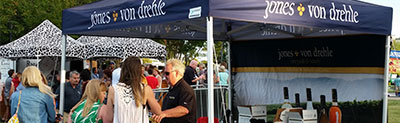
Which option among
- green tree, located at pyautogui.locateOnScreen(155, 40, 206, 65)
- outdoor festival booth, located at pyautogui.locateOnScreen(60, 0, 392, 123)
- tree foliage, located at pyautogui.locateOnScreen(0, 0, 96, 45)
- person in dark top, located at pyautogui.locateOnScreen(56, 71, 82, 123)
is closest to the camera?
outdoor festival booth, located at pyautogui.locateOnScreen(60, 0, 392, 123)

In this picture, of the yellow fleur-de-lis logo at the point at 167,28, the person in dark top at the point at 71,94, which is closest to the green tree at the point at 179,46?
the yellow fleur-de-lis logo at the point at 167,28

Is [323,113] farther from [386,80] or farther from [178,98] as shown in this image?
[178,98]

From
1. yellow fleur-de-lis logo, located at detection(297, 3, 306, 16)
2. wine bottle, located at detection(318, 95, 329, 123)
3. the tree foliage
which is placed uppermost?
the tree foliage

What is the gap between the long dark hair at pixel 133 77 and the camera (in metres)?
4.11

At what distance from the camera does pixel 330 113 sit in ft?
24.9

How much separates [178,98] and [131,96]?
0.53 meters

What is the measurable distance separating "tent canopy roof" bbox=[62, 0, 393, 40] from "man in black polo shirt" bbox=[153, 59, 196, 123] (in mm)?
612

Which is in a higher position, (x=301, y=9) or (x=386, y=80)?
(x=301, y=9)

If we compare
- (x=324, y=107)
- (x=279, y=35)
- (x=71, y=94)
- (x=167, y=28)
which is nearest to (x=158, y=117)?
(x=71, y=94)

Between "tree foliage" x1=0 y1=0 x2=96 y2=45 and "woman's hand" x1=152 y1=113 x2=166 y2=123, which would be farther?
"tree foliage" x1=0 y1=0 x2=96 y2=45

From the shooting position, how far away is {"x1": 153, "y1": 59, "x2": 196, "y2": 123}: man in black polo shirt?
4.39m

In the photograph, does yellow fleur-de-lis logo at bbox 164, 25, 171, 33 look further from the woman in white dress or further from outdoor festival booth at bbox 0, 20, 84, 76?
outdoor festival booth at bbox 0, 20, 84, 76

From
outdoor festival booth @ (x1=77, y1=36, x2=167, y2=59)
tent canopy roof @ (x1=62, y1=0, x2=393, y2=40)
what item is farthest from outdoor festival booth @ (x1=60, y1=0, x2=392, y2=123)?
outdoor festival booth @ (x1=77, y1=36, x2=167, y2=59)

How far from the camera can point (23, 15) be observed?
24812 millimetres
